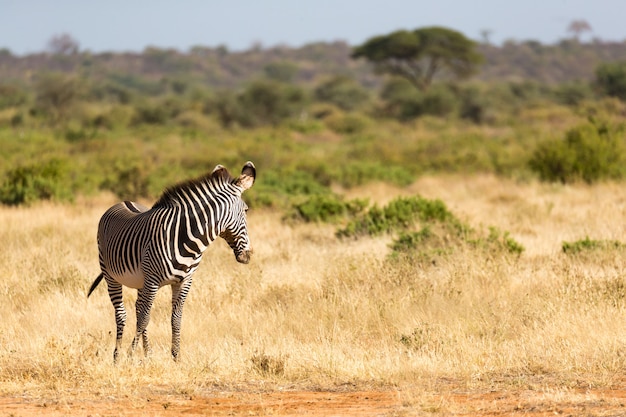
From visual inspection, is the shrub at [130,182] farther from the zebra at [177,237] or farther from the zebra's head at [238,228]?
the zebra's head at [238,228]

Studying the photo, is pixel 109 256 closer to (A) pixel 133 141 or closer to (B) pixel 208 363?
(B) pixel 208 363

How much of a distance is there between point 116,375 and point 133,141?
28.7 metres

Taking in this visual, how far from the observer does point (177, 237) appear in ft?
22.8

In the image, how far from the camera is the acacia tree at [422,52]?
62.5 m

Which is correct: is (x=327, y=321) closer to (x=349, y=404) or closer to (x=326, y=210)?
(x=349, y=404)

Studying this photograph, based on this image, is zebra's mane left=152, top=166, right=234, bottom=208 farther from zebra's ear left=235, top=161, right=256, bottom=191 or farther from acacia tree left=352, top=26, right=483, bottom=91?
acacia tree left=352, top=26, right=483, bottom=91

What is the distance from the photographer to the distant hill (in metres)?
137

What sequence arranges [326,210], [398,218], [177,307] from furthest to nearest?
1. [326,210]
2. [398,218]
3. [177,307]

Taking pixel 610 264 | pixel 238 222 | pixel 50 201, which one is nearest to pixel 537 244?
pixel 610 264

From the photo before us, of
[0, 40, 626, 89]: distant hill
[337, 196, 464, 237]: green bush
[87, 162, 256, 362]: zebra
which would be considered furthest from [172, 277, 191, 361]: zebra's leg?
[0, 40, 626, 89]: distant hill

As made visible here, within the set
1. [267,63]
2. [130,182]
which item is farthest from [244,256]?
[267,63]

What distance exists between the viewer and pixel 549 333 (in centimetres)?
749

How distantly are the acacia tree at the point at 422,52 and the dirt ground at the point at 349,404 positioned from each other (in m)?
56.7

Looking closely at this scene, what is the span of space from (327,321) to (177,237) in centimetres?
192
